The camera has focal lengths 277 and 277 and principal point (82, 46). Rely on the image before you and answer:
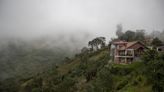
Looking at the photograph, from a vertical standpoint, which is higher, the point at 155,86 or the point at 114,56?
the point at 114,56

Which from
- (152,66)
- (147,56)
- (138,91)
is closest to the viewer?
(152,66)

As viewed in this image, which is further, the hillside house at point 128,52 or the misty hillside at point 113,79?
the hillside house at point 128,52

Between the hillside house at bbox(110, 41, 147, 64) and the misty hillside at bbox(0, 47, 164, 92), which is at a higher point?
the hillside house at bbox(110, 41, 147, 64)

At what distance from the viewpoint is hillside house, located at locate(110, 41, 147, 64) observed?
120250mm

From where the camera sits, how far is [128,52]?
12250 cm

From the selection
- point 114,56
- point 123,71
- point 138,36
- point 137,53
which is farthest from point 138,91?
point 138,36

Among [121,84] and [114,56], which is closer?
[121,84]

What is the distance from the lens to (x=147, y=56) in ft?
305

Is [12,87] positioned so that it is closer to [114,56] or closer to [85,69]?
[85,69]

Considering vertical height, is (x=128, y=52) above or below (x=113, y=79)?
above

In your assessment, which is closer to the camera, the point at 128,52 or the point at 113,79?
the point at 113,79

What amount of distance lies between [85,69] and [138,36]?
5010cm

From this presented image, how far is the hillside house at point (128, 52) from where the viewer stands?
120250mm

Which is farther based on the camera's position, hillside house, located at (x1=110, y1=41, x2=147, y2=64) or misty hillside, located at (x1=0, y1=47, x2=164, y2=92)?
hillside house, located at (x1=110, y1=41, x2=147, y2=64)
